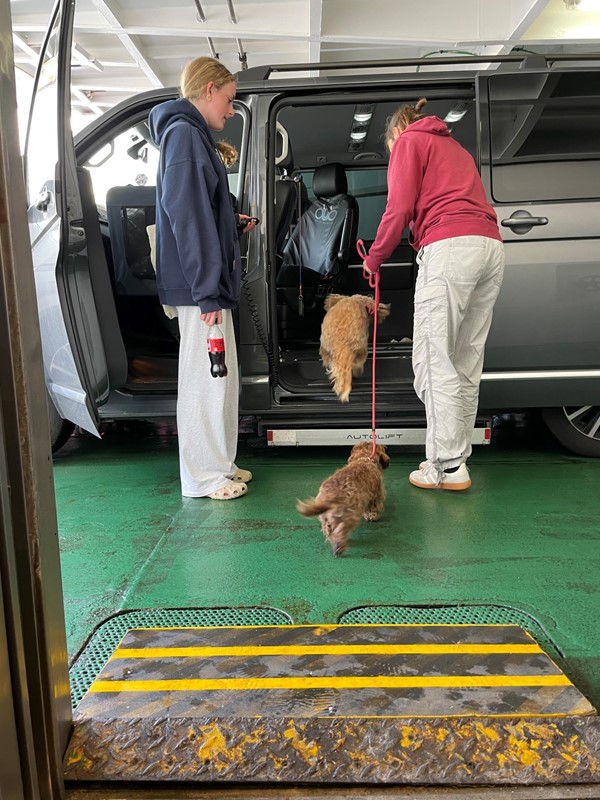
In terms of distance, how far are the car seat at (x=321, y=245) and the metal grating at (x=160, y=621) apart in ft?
9.69

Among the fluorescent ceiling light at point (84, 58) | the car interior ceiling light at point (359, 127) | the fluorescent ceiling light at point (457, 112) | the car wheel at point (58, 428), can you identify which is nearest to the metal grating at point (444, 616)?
the car wheel at point (58, 428)

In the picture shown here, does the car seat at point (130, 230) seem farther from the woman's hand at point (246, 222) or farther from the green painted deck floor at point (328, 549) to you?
the green painted deck floor at point (328, 549)

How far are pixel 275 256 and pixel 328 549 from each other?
1691 millimetres

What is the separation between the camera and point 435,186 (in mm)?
2648

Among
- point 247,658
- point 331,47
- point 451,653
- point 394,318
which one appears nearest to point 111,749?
point 247,658

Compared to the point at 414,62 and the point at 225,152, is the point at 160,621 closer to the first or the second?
the point at 225,152

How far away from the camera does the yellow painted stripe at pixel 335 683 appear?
134cm

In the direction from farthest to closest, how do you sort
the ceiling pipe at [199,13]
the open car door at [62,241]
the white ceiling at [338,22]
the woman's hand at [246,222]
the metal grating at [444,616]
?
the white ceiling at [338,22]
the ceiling pipe at [199,13]
the woman's hand at [246,222]
the open car door at [62,241]
the metal grating at [444,616]

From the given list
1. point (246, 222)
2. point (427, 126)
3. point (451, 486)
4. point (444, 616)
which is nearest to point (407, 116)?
point (427, 126)

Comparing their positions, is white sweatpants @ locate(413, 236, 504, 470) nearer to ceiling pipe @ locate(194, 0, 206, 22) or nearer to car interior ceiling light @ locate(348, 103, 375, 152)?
car interior ceiling light @ locate(348, 103, 375, 152)

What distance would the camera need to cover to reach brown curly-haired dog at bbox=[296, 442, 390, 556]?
212 centimetres

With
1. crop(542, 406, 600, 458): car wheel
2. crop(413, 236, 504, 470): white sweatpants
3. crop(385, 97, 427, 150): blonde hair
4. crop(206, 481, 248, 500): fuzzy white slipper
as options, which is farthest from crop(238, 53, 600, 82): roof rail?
crop(206, 481, 248, 500): fuzzy white slipper

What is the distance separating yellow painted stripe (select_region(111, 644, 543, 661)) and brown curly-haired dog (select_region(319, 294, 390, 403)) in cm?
160

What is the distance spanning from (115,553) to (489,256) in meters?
2.11
